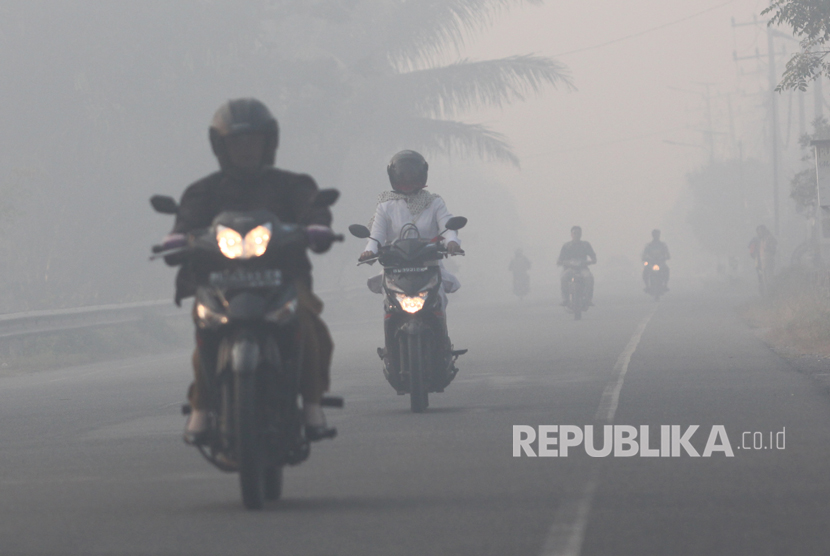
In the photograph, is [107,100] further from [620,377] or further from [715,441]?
[715,441]

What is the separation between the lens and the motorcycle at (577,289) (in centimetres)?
2848

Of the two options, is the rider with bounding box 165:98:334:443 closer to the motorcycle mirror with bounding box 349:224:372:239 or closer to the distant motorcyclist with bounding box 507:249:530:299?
the motorcycle mirror with bounding box 349:224:372:239

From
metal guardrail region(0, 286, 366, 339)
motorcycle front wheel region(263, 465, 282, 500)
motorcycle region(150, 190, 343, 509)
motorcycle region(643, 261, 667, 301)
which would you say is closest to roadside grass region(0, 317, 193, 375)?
metal guardrail region(0, 286, 366, 339)

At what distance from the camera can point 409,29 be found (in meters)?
42.1

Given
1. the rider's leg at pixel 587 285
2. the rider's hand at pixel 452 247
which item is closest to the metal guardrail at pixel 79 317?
the rider's leg at pixel 587 285

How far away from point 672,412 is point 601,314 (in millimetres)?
20064

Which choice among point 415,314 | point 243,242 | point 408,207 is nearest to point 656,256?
point 408,207

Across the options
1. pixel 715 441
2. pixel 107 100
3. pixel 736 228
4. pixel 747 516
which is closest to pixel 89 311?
pixel 107 100

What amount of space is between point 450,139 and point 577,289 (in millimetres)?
12844

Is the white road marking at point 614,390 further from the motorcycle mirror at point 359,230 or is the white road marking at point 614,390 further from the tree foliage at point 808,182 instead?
the tree foliage at point 808,182

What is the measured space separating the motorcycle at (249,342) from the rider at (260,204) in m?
0.10

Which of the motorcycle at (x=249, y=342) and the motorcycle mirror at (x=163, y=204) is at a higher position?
the motorcycle mirror at (x=163, y=204)

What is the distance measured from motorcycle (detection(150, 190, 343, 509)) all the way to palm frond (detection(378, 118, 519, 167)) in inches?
1333

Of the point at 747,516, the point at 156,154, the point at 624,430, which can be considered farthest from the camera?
the point at 156,154
